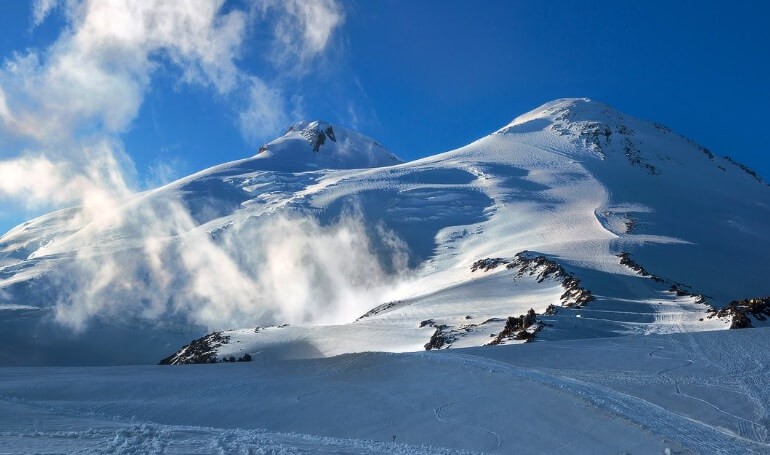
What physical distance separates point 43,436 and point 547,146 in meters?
111

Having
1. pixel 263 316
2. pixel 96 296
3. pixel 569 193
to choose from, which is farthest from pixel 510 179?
pixel 96 296

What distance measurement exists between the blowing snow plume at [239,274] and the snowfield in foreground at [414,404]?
114 ft

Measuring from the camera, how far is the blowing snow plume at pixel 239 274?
191ft

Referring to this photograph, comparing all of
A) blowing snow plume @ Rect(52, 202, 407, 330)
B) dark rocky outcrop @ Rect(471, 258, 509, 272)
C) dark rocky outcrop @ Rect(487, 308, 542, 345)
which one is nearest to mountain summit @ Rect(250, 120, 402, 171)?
blowing snow plume @ Rect(52, 202, 407, 330)

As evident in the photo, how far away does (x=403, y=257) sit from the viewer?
71000 mm

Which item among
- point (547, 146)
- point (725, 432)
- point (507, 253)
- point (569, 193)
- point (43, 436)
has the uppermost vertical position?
point (547, 146)

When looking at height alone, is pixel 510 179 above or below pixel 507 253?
above

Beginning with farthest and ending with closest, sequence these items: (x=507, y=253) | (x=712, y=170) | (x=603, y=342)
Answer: (x=712, y=170)
(x=507, y=253)
(x=603, y=342)

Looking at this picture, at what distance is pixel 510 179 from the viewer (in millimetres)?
93375

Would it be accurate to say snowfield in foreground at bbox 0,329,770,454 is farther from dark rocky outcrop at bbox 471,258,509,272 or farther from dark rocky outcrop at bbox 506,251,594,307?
dark rocky outcrop at bbox 471,258,509,272

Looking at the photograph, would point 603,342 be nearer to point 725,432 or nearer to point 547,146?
point 725,432

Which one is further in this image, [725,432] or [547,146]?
[547,146]

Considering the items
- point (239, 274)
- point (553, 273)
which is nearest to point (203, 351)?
point (553, 273)

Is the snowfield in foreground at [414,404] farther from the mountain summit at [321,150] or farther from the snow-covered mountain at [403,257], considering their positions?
the mountain summit at [321,150]
